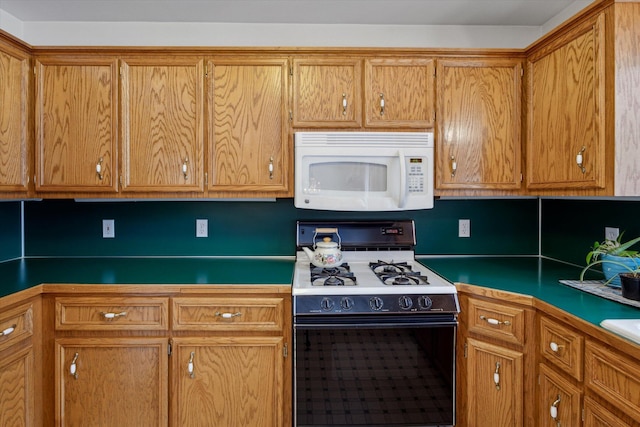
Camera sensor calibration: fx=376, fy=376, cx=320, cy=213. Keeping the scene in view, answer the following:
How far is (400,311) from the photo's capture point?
1.66 metres

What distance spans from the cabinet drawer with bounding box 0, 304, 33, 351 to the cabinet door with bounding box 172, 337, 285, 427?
617 mm

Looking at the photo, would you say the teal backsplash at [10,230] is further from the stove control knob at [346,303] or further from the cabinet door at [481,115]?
the cabinet door at [481,115]

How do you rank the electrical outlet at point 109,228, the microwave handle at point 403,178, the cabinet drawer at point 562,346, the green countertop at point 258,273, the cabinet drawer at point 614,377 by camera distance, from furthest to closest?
the electrical outlet at point 109,228, the microwave handle at point 403,178, the green countertop at point 258,273, the cabinet drawer at point 562,346, the cabinet drawer at point 614,377

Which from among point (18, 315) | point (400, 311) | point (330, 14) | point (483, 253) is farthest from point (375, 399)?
point (330, 14)

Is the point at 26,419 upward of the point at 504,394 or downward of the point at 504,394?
downward

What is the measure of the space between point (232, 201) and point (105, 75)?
37.9 inches

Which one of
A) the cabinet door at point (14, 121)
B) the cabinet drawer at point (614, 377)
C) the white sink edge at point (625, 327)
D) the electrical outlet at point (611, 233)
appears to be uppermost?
the cabinet door at point (14, 121)

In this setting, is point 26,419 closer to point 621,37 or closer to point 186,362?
point 186,362

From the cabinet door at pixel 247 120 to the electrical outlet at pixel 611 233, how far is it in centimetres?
168

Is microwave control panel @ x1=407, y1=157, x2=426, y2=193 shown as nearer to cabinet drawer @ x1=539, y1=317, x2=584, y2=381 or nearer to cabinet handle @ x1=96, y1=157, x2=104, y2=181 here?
cabinet drawer @ x1=539, y1=317, x2=584, y2=381

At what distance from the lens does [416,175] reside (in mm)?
2021

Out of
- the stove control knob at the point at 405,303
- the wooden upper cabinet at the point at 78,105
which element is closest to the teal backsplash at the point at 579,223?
the stove control knob at the point at 405,303

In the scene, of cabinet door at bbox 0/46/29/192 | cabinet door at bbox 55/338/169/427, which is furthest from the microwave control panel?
cabinet door at bbox 0/46/29/192

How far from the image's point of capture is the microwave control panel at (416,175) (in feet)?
6.62
